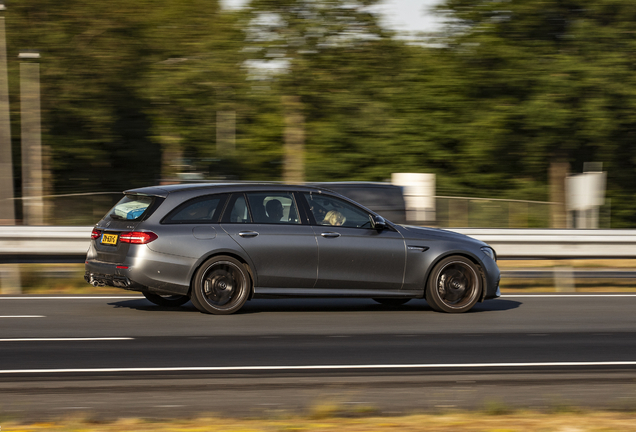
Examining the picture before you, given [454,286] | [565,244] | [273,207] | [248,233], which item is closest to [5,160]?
[273,207]

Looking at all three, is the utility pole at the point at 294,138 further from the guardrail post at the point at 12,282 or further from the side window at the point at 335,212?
the side window at the point at 335,212

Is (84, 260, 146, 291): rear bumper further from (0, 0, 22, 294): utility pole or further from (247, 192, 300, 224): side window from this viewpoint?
(0, 0, 22, 294): utility pole

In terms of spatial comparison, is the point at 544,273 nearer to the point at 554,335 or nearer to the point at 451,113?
the point at 554,335

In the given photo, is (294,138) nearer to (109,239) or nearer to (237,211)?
(237,211)

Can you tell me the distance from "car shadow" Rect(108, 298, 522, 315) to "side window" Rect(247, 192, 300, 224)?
1131 millimetres

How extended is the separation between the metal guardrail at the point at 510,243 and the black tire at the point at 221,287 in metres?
4.17

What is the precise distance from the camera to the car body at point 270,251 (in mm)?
9523

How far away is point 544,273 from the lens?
15.3 metres

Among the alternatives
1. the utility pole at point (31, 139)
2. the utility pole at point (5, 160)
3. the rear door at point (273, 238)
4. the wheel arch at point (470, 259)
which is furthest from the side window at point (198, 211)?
the utility pole at point (31, 139)

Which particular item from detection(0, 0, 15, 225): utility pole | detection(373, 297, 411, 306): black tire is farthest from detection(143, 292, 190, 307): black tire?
detection(0, 0, 15, 225): utility pole

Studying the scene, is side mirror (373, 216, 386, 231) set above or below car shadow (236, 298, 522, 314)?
above

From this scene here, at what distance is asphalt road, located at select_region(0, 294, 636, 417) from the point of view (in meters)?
5.95

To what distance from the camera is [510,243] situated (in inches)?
545

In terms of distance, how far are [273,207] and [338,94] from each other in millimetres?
17188
